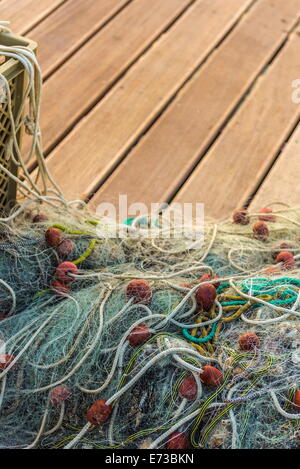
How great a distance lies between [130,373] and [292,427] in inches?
13.5

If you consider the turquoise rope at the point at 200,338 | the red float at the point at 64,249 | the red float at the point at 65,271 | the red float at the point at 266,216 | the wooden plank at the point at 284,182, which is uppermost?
the wooden plank at the point at 284,182

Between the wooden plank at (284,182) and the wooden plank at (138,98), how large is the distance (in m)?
0.48

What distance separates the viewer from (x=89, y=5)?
2.75 meters

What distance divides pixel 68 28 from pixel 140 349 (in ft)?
5.66

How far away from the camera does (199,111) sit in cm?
232

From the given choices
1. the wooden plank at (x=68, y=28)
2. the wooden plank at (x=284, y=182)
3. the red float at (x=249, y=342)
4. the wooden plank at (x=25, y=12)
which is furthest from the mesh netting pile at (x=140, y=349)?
the wooden plank at (x=25, y=12)

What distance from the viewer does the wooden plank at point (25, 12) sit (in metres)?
2.56

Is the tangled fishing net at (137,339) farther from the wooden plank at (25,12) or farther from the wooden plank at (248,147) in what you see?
the wooden plank at (25,12)

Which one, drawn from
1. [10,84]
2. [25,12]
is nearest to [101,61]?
[25,12]

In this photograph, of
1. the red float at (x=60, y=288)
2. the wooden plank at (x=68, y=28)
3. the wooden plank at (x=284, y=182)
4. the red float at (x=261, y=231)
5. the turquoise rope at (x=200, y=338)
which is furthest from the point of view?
the wooden plank at (x=68, y=28)

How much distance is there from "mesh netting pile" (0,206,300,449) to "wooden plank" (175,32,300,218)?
0.43 metres

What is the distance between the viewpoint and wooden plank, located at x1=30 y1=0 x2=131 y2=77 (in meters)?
2.47

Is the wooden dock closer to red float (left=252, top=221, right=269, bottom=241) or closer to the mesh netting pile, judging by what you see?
red float (left=252, top=221, right=269, bottom=241)

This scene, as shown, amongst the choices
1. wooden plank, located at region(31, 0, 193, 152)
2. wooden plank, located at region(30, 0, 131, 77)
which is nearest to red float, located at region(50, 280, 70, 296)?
wooden plank, located at region(31, 0, 193, 152)
